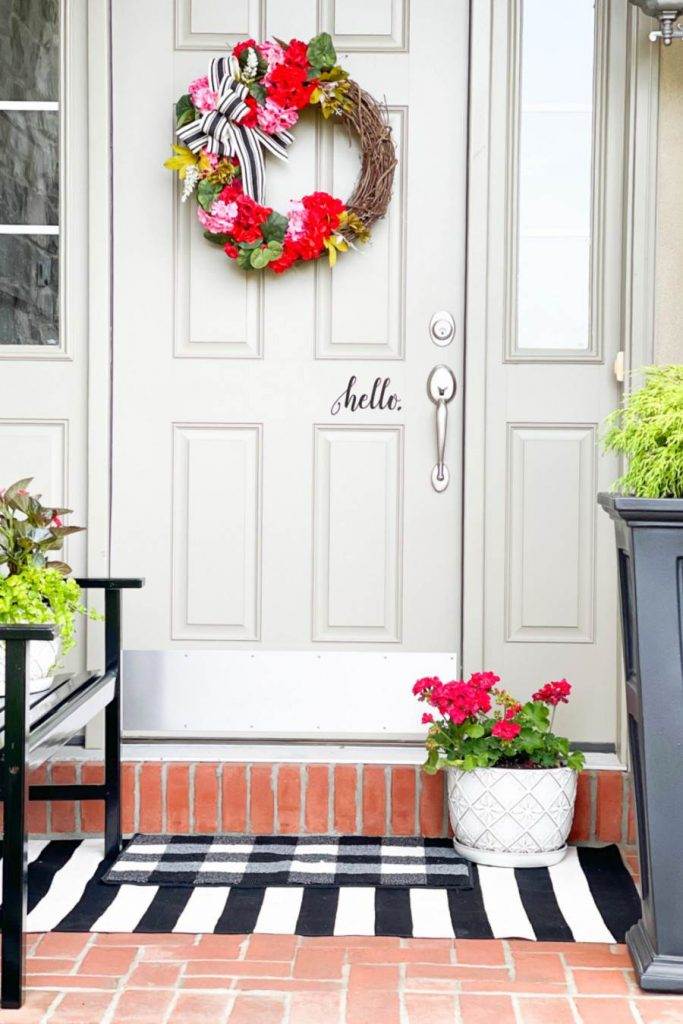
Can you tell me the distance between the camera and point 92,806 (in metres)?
3.02

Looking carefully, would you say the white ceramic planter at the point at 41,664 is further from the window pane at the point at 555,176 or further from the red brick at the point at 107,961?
the window pane at the point at 555,176

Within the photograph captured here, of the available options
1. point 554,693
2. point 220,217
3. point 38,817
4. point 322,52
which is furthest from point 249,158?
point 38,817

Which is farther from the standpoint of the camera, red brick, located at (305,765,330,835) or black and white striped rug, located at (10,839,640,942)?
red brick, located at (305,765,330,835)

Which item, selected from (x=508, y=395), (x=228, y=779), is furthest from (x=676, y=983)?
(x=508, y=395)

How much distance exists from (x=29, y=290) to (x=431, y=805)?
1696 millimetres

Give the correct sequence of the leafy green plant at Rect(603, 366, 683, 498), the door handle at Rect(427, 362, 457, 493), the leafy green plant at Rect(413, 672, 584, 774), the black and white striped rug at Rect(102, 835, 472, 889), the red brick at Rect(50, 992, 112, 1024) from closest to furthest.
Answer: the red brick at Rect(50, 992, 112, 1024), the leafy green plant at Rect(603, 366, 683, 498), the black and white striped rug at Rect(102, 835, 472, 889), the leafy green plant at Rect(413, 672, 584, 774), the door handle at Rect(427, 362, 457, 493)

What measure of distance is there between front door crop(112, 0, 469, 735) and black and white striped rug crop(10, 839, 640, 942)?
556mm

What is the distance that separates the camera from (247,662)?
123 inches

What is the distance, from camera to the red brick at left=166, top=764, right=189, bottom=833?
299cm

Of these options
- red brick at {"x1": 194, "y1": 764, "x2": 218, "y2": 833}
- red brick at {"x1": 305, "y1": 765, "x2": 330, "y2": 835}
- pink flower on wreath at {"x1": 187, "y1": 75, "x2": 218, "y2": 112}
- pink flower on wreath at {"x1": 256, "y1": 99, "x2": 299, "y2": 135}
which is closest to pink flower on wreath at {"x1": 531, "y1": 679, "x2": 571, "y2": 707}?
red brick at {"x1": 305, "y1": 765, "x2": 330, "y2": 835}

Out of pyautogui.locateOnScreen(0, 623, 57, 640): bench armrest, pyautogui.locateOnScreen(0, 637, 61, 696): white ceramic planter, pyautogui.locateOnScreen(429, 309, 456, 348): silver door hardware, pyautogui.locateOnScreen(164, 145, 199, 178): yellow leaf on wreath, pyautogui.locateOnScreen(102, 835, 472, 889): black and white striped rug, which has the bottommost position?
pyautogui.locateOnScreen(102, 835, 472, 889): black and white striped rug

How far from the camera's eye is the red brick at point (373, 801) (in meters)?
2.98

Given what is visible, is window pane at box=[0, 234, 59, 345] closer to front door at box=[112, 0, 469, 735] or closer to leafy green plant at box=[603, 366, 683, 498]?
front door at box=[112, 0, 469, 735]

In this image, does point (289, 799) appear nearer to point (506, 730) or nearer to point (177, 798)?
point (177, 798)
